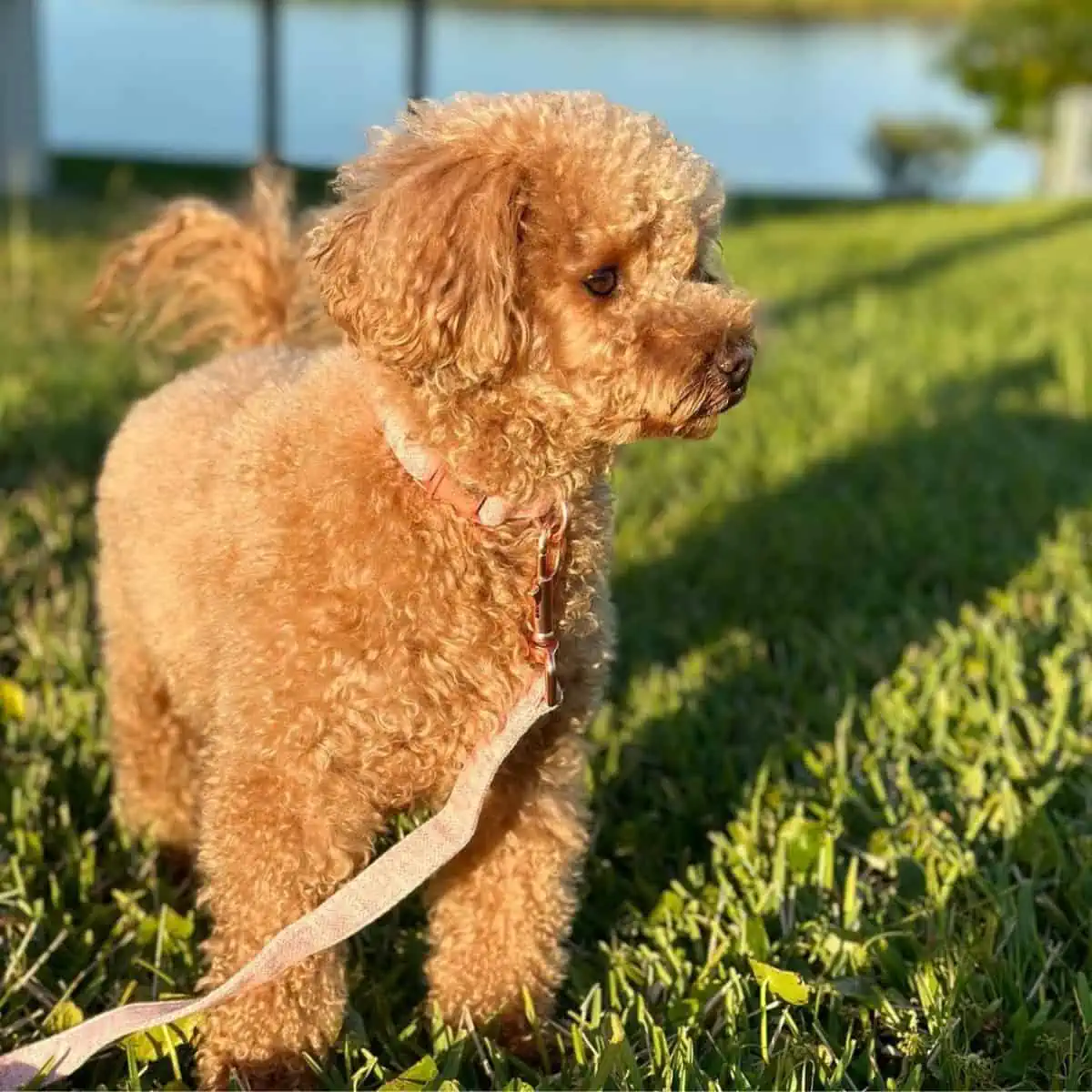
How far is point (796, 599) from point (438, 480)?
2.52m

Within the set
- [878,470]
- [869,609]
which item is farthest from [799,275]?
[869,609]

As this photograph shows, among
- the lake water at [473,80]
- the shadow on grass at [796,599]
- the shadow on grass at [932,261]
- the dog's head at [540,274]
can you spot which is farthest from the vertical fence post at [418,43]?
the dog's head at [540,274]

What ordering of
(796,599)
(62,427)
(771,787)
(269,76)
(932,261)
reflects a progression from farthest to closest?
(269,76), (932,261), (62,427), (796,599), (771,787)

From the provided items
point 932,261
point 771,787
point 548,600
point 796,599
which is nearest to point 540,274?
point 548,600

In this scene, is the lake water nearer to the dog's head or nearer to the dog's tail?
the dog's tail

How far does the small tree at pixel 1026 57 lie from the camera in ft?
71.5

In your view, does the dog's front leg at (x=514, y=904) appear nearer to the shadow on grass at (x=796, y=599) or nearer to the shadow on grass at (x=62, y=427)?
the shadow on grass at (x=796, y=599)

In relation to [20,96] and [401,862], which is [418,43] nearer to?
[20,96]

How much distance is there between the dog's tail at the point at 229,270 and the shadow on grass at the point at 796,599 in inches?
55.4

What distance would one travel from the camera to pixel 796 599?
Result: 4645 mm

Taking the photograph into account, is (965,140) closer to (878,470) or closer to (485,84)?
(485,84)

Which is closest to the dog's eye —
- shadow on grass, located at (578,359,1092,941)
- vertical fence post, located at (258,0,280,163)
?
shadow on grass, located at (578,359,1092,941)

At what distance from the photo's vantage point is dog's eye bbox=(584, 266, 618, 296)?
229cm

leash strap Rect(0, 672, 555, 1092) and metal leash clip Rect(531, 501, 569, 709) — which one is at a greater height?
metal leash clip Rect(531, 501, 569, 709)
